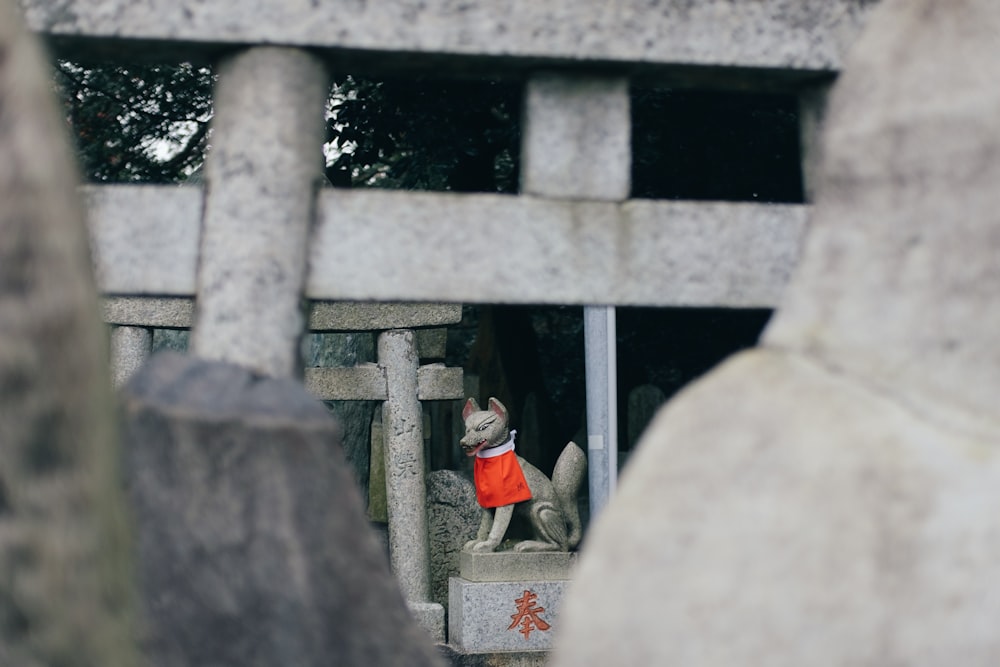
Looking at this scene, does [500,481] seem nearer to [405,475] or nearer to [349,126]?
[405,475]

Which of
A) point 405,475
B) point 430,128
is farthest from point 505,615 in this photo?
point 430,128

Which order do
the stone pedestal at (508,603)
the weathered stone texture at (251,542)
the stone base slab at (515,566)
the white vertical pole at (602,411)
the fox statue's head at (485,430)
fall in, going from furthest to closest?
the fox statue's head at (485,430), the stone base slab at (515,566), the stone pedestal at (508,603), the white vertical pole at (602,411), the weathered stone texture at (251,542)

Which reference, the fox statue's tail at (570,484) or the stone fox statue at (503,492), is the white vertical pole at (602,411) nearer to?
the stone fox statue at (503,492)

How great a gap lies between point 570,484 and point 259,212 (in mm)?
5830

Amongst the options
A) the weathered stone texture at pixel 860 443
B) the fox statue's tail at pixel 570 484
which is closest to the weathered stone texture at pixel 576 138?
the weathered stone texture at pixel 860 443

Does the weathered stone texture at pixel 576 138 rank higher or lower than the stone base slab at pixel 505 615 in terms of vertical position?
higher

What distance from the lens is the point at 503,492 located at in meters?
7.72

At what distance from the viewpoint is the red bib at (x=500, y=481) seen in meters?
7.72

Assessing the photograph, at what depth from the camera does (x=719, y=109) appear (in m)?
9.22

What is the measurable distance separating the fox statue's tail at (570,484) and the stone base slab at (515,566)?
300 millimetres

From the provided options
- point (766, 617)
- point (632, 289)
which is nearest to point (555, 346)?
point (632, 289)

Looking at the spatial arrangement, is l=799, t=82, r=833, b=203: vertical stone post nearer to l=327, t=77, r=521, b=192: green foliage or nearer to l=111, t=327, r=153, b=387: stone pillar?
l=327, t=77, r=521, b=192: green foliage

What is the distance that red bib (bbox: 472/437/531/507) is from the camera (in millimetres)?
7719

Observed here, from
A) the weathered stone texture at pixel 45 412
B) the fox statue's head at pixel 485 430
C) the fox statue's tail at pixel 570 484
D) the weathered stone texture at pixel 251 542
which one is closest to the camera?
the weathered stone texture at pixel 45 412
